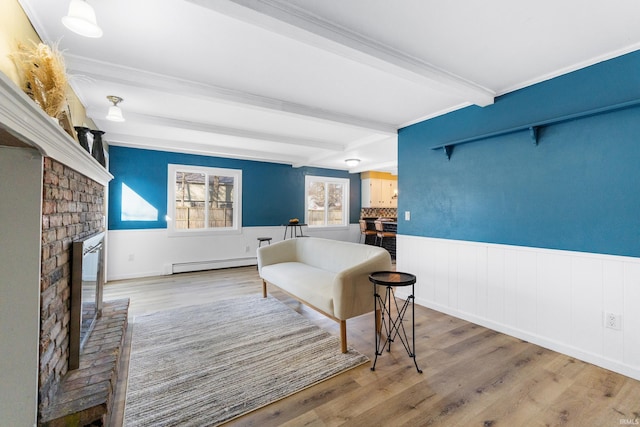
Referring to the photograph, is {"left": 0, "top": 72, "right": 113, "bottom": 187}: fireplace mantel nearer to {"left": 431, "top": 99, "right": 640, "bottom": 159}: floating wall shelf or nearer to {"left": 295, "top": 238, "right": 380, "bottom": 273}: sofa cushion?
{"left": 295, "top": 238, "right": 380, "bottom": 273}: sofa cushion

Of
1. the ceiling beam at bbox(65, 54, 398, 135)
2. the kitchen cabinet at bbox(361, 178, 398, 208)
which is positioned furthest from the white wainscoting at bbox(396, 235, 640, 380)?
the kitchen cabinet at bbox(361, 178, 398, 208)

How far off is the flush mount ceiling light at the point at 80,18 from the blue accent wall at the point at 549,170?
10.5ft

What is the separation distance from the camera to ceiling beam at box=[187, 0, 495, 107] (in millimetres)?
1505

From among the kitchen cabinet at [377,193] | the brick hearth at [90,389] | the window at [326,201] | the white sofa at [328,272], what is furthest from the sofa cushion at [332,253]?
the kitchen cabinet at [377,193]

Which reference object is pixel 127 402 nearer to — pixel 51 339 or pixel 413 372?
pixel 51 339

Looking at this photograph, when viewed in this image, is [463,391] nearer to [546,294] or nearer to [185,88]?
[546,294]

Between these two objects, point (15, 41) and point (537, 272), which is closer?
point (15, 41)

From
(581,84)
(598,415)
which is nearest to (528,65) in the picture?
(581,84)

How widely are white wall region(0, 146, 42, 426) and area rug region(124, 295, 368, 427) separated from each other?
59 cm

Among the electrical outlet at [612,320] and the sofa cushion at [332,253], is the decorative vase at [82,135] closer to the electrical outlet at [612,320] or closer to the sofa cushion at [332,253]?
the sofa cushion at [332,253]

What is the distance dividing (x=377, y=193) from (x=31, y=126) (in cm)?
739

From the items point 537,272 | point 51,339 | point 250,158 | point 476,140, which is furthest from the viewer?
point 250,158

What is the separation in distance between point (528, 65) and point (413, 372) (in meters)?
2.60

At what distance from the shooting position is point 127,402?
175 centimetres
